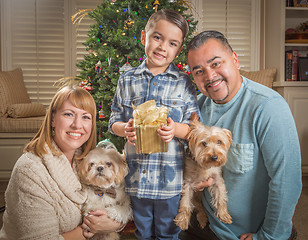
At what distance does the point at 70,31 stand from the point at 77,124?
3977mm

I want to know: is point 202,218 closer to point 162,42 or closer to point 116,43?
point 162,42

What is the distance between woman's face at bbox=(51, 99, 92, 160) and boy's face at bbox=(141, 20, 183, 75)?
1.50 feet

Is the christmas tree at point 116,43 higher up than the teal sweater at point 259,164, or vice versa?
the christmas tree at point 116,43

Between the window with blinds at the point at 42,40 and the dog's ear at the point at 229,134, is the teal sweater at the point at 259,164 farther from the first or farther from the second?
the window with blinds at the point at 42,40

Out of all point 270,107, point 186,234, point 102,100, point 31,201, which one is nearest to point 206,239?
point 186,234

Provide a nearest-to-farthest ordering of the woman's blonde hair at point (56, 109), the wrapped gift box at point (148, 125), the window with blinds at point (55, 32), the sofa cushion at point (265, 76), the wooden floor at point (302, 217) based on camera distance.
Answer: the wrapped gift box at point (148, 125) < the woman's blonde hair at point (56, 109) < the wooden floor at point (302, 217) < the sofa cushion at point (265, 76) < the window with blinds at point (55, 32)

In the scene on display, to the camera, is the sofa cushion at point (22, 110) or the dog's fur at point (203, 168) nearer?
the dog's fur at point (203, 168)

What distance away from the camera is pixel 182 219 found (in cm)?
143

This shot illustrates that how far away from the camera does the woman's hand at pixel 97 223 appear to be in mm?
1441

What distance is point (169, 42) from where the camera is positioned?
4.72 ft

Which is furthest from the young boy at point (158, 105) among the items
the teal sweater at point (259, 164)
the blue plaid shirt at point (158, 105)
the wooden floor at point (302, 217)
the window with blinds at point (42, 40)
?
the window with blinds at point (42, 40)

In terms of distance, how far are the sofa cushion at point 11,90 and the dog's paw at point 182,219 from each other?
3.47 m

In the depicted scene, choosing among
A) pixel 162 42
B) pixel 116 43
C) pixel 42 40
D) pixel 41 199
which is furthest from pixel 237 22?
pixel 41 199

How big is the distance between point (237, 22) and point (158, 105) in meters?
4.07
